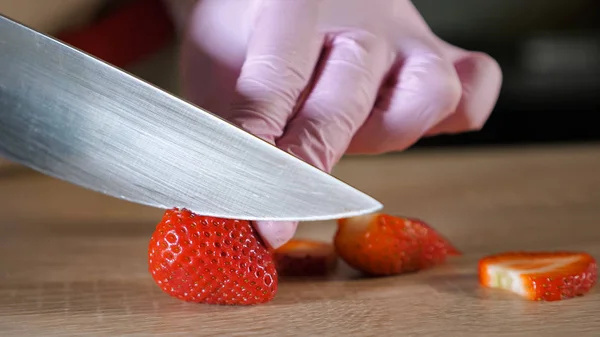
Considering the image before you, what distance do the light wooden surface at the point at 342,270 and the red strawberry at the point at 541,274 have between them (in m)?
0.01

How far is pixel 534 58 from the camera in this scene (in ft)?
5.38

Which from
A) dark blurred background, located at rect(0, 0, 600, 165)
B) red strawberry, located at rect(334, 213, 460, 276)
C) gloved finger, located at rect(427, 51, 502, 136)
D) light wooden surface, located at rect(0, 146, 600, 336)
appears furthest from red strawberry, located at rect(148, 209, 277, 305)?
dark blurred background, located at rect(0, 0, 600, 165)

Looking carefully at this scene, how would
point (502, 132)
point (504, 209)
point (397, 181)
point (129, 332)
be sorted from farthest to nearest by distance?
point (502, 132) → point (397, 181) → point (504, 209) → point (129, 332)

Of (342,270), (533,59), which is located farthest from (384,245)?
(533,59)

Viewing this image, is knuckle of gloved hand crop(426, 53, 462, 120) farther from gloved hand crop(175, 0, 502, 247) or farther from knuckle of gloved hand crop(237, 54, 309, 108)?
knuckle of gloved hand crop(237, 54, 309, 108)

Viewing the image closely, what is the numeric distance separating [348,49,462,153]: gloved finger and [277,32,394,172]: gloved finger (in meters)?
0.02

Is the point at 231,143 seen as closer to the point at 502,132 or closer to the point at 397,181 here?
the point at 397,181

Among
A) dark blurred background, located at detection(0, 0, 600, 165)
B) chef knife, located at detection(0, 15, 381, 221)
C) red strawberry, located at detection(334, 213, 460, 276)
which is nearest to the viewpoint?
chef knife, located at detection(0, 15, 381, 221)

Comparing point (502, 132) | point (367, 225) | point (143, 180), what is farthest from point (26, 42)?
point (502, 132)

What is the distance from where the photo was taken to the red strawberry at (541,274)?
2.02 feet

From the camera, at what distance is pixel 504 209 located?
3.28ft

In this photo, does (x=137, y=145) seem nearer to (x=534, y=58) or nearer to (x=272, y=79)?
(x=272, y=79)

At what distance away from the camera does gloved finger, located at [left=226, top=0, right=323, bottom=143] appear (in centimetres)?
61

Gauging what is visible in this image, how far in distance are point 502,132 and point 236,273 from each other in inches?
46.2
